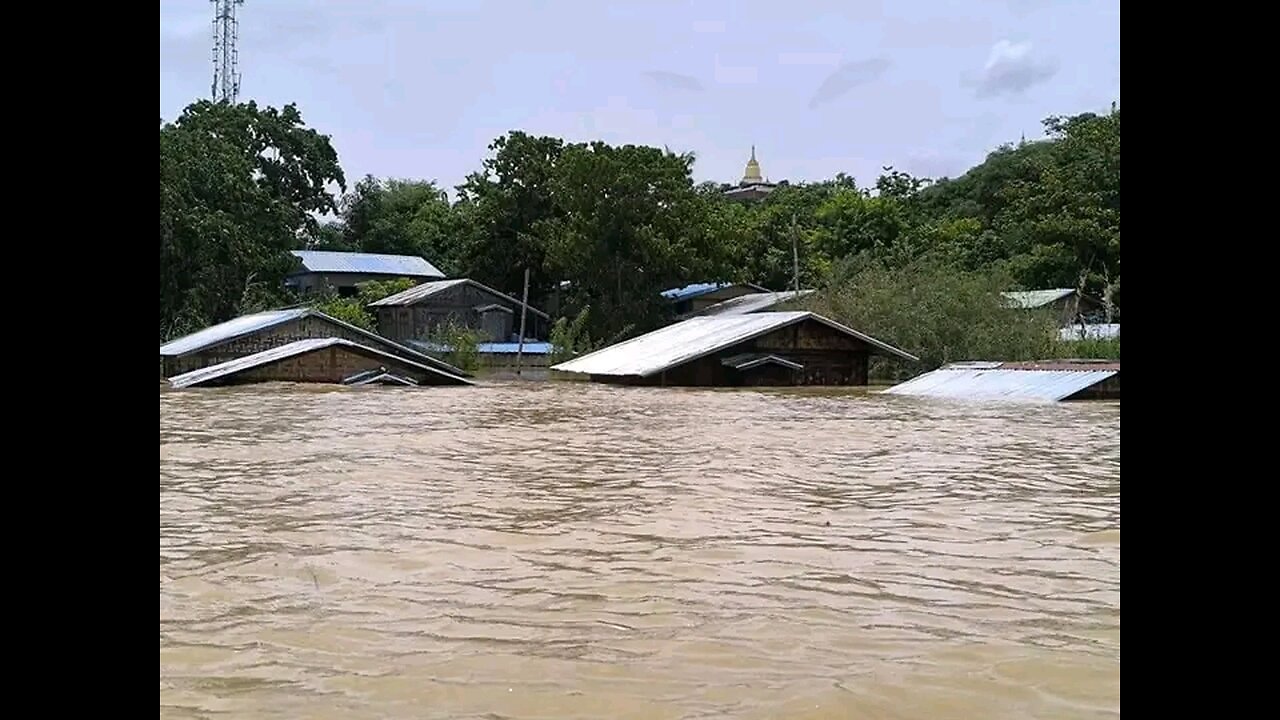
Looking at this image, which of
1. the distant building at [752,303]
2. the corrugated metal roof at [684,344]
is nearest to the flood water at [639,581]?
the corrugated metal roof at [684,344]

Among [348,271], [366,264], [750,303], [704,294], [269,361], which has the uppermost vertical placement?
[366,264]

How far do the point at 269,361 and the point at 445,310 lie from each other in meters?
9.88

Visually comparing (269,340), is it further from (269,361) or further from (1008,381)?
(1008,381)

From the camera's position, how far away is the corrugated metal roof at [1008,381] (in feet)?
53.5

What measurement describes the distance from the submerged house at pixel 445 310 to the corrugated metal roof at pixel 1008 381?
12707 millimetres

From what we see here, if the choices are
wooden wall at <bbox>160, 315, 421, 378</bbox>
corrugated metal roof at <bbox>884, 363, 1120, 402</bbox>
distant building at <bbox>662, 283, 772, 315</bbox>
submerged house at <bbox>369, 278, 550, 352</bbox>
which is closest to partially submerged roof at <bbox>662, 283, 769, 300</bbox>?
distant building at <bbox>662, 283, 772, 315</bbox>

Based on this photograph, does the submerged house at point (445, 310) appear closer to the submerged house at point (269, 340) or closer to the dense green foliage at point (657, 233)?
the dense green foliage at point (657, 233)

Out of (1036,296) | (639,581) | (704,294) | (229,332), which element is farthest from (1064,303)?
(639,581)

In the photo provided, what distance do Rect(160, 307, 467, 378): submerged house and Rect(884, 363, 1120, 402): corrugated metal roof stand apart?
8.57 m

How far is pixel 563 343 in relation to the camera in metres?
28.7

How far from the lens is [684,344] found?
76.5 ft
